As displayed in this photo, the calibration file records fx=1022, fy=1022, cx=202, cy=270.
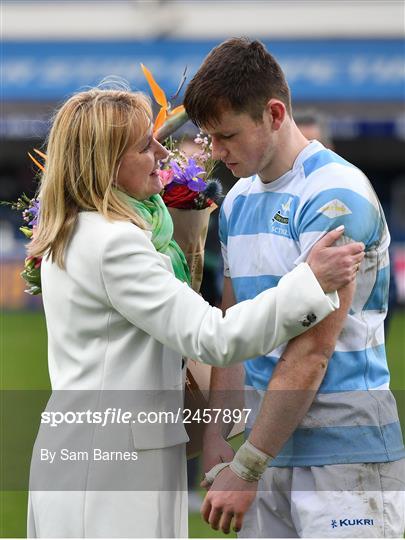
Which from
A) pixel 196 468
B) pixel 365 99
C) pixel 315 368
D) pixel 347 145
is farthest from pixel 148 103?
pixel 347 145

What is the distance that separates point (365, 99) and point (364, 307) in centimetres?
1651

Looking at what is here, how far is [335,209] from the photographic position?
2947 mm

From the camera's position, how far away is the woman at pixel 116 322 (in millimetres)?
2910

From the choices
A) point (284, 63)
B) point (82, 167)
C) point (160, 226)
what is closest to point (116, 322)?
point (160, 226)

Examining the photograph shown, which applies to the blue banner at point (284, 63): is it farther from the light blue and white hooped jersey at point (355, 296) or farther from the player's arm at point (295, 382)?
the player's arm at point (295, 382)

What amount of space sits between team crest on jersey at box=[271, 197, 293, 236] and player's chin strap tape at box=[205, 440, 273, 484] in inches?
25.3

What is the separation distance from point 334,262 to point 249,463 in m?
0.66

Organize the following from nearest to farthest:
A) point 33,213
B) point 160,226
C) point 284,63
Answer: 1. point 160,226
2. point 33,213
3. point 284,63

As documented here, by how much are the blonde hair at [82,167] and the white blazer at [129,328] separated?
0.15 ft

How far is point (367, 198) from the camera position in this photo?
2998 mm

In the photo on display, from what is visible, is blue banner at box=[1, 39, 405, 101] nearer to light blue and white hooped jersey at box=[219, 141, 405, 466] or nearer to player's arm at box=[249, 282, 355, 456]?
light blue and white hooped jersey at box=[219, 141, 405, 466]

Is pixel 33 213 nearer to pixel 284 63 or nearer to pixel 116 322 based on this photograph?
pixel 116 322

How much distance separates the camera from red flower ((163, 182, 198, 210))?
3.56m

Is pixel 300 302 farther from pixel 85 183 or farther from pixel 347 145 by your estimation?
pixel 347 145
